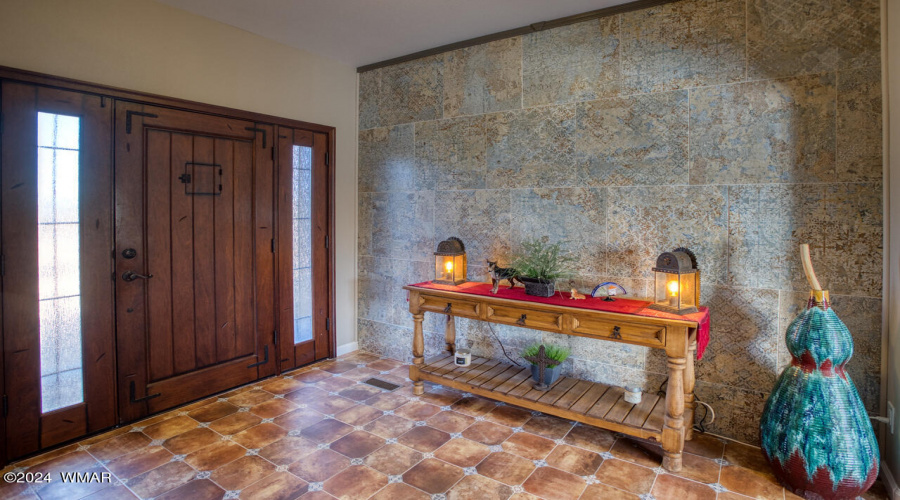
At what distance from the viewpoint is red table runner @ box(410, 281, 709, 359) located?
2.63 meters

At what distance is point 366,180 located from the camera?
458 cm

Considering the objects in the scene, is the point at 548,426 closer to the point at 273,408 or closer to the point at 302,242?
the point at 273,408

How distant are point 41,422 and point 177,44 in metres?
2.58

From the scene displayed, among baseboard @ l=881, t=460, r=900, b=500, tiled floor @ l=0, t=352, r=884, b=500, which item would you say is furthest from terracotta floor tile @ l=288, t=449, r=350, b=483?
baseboard @ l=881, t=460, r=900, b=500

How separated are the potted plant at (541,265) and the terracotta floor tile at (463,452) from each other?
1036mm

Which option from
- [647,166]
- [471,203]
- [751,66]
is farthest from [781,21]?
[471,203]

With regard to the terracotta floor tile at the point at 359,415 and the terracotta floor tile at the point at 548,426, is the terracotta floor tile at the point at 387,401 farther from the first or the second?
the terracotta floor tile at the point at 548,426

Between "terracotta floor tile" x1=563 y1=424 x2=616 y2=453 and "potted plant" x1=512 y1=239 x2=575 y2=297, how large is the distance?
90cm

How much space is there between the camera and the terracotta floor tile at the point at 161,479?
2.36 meters

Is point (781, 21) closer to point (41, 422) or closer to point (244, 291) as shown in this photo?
point (244, 291)

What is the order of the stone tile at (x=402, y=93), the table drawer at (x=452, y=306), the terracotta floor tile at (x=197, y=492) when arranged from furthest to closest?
the stone tile at (x=402, y=93) < the table drawer at (x=452, y=306) < the terracotta floor tile at (x=197, y=492)

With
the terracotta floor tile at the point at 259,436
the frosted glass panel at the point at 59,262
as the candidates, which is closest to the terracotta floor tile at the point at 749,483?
the terracotta floor tile at the point at 259,436

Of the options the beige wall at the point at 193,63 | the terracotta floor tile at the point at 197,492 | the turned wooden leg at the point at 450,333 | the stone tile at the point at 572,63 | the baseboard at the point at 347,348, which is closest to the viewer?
the terracotta floor tile at the point at 197,492

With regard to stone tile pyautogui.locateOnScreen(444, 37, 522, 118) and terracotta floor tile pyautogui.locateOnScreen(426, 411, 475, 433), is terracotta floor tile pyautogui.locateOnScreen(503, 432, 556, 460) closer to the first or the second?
terracotta floor tile pyautogui.locateOnScreen(426, 411, 475, 433)
